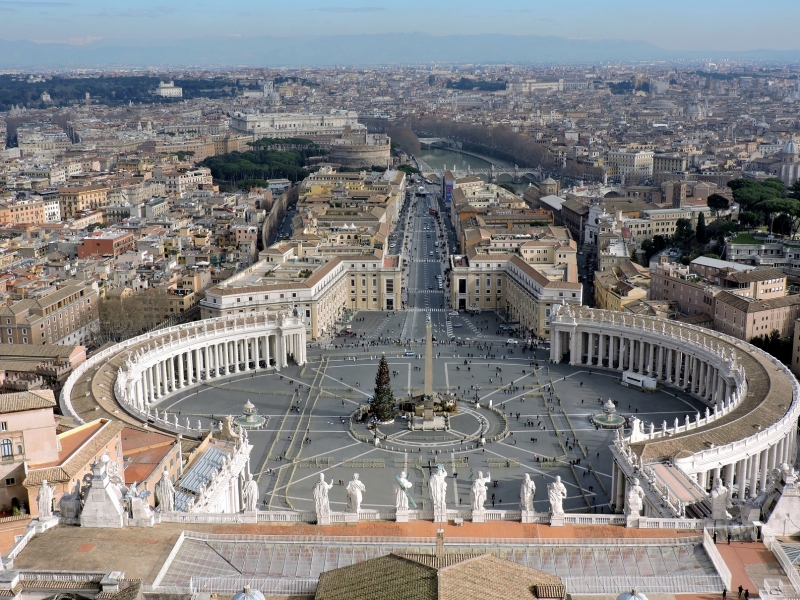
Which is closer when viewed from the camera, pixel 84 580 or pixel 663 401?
Result: pixel 84 580

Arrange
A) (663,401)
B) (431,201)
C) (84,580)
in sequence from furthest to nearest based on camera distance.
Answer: (431,201), (663,401), (84,580)

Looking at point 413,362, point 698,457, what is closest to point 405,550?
point 698,457

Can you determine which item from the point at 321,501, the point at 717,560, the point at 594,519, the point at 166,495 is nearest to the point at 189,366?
the point at 166,495

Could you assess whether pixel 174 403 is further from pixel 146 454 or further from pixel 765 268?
pixel 765 268

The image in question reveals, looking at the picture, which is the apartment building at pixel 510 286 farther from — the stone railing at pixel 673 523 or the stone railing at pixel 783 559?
the stone railing at pixel 783 559

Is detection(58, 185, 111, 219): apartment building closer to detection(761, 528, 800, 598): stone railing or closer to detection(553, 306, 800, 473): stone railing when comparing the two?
detection(553, 306, 800, 473): stone railing

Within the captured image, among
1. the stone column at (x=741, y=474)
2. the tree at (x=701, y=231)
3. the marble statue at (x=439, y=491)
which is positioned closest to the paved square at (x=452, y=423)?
the stone column at (x=741, y=474)

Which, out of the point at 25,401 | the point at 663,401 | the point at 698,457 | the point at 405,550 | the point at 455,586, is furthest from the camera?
the point at 663,401

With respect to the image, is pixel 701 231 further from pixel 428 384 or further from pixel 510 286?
pixel 428 384
